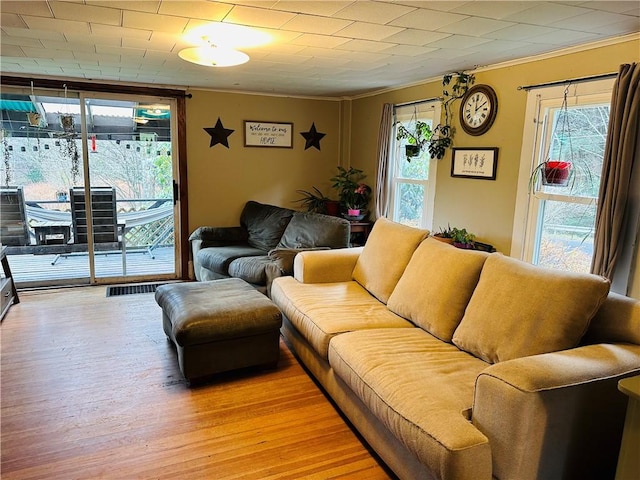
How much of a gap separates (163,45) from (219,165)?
214 cm

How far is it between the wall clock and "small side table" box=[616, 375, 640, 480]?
239 cm

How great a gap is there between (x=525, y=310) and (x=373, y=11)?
1.54 m

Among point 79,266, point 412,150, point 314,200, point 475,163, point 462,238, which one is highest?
point 412,150

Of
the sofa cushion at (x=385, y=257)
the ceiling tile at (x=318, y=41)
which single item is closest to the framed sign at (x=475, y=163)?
the sofa cushion at (x=385, y=257)

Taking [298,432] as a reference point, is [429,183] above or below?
above

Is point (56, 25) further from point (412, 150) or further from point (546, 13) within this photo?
point (412, 150)

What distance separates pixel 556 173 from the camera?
2.73 metres

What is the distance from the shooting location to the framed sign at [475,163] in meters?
3.30

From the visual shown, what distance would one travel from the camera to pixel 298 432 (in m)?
2.22

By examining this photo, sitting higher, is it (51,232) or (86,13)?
→ (86,13)

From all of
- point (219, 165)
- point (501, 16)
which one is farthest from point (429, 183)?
point (219, 165)

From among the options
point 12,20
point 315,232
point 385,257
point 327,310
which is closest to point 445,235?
point 385,257

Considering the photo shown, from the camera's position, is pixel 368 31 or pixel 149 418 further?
pixel 368 31

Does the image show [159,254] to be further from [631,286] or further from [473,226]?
[631,286]
